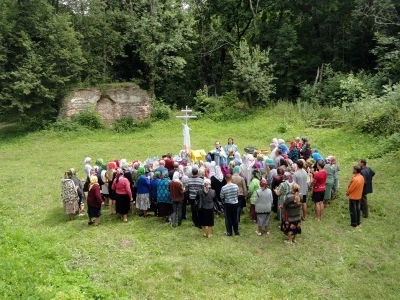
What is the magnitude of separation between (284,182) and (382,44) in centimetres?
1792

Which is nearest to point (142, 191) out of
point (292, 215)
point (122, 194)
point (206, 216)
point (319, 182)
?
point (122, 194)

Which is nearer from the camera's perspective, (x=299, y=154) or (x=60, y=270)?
(x=60, y=270)

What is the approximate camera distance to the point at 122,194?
35.3ft

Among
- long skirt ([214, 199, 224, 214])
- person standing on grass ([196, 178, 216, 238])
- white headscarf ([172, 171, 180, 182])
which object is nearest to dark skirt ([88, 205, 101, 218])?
white headscarf ([172, 171, 180, 182])

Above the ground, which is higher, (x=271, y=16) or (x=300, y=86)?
(x=271, y=16)

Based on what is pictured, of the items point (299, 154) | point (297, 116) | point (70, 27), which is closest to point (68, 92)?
point (70, 27)

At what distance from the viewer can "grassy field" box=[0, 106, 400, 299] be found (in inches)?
313

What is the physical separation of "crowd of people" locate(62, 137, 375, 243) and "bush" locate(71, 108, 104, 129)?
11.8 metres

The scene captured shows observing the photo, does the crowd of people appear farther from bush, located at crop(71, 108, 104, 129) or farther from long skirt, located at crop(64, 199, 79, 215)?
bush, located at crop(71, 108, 104, 129)

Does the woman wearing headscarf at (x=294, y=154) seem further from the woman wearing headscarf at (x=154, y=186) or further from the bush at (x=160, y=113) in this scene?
the bush at (x=160, y=113)

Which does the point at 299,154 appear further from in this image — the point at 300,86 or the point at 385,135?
the point at 300,86

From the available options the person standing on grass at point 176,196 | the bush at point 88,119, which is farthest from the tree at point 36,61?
the person standing on grass at point 176,196

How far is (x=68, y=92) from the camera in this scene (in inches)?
925

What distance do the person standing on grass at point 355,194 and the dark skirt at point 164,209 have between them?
453 centimetres
